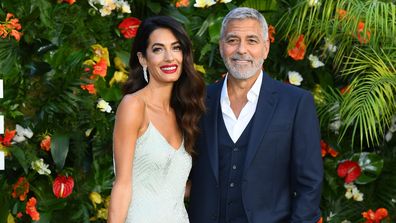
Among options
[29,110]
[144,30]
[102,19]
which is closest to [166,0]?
[102,19]

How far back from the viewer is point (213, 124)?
347cm

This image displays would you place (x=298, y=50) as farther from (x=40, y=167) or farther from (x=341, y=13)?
(x=40, y=167)

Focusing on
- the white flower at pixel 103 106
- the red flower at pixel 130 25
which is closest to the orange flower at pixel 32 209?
the white flower at pixel 103 106

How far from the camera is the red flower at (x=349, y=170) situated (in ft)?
17.1

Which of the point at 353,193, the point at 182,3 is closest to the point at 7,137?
the point at 182,3

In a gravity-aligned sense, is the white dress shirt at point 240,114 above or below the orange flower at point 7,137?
above

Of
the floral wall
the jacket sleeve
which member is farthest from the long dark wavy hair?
the floral wall

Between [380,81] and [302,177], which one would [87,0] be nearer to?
[380,81]

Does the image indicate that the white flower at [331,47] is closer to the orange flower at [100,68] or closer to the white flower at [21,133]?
the orange flower at [100,68]

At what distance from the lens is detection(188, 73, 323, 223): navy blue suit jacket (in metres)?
3.40

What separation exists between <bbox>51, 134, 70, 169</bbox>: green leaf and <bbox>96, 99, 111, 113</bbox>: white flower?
25 centimetres

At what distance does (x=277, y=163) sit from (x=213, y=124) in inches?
11.5

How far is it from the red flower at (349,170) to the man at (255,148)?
5.87 feet

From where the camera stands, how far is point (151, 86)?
3.39 meters
